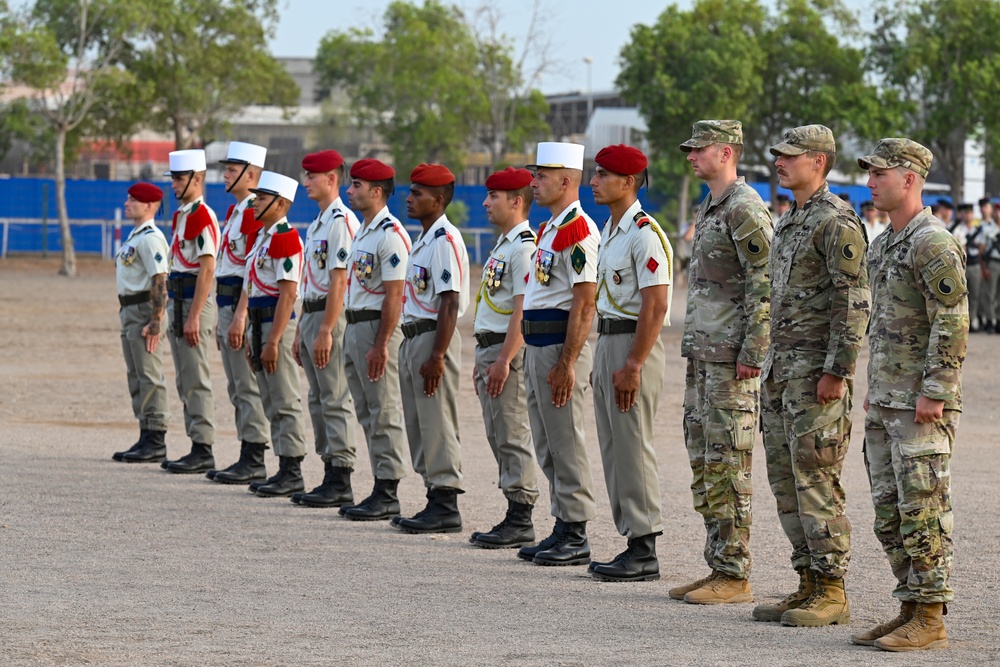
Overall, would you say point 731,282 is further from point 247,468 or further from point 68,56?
point 68,56

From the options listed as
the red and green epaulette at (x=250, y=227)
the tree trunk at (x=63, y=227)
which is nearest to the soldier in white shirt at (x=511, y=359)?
the red and green epaulette at (x=250, y=227)

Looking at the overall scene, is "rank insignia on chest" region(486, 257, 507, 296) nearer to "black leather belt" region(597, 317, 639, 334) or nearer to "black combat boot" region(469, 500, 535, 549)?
"black leather belt" region(597, 317, 639, 334)

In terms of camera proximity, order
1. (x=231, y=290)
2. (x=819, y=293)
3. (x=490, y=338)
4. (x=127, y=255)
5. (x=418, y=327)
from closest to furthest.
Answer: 1. (x=819, y=293)
2. (x=490, y=338)
3. (x=418, y=327)
4. (x=231, y=290)
5. (x=127, y=255)

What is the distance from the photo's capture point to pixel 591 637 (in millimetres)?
5789

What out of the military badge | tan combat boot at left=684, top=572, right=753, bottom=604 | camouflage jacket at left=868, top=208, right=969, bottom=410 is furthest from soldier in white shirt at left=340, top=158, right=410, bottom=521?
camouflage jacket at left=868, top=208, right=969, bottom=410

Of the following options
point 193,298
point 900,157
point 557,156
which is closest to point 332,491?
point 193,298

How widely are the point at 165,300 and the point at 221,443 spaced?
1647 millimetres

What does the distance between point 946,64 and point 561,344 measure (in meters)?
34.5

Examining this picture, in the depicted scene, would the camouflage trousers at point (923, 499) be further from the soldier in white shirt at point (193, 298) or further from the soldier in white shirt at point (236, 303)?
the soldier in white shirt at point (193, 298)

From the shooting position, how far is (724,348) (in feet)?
20.8

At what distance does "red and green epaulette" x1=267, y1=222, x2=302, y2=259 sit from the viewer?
370 inches

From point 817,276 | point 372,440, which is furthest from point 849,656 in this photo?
point 372,440

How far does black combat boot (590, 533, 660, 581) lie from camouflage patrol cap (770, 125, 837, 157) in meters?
2.01

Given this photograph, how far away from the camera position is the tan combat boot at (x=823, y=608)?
234 inches
